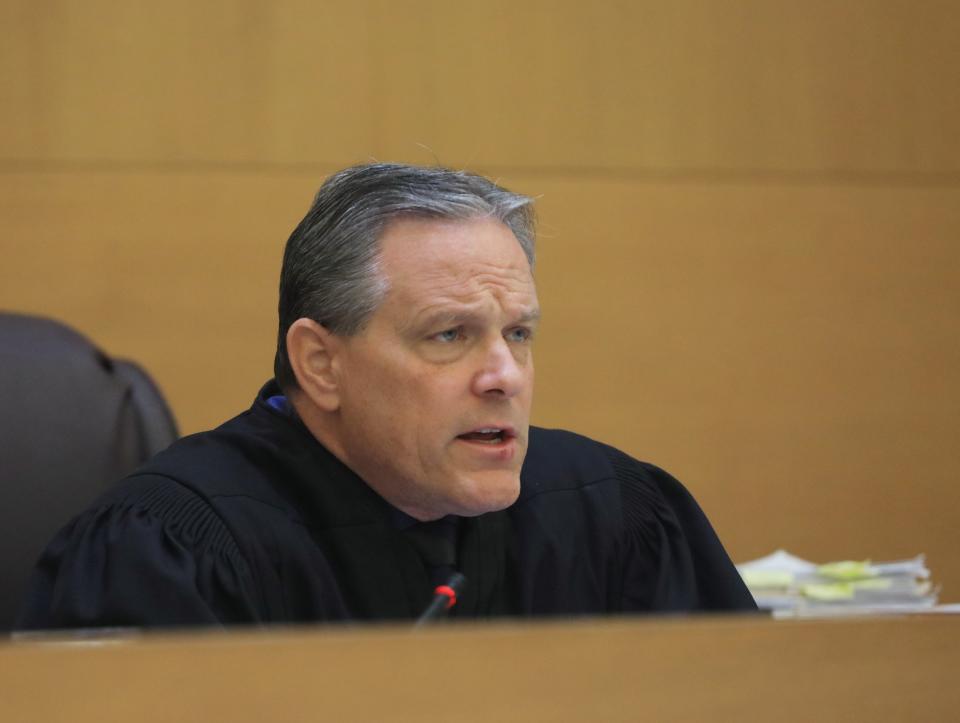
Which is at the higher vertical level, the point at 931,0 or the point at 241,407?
the point at 931,0

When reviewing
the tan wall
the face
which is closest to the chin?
the face

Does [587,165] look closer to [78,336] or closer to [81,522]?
[78,336]

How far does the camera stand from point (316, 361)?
1615 millimetres

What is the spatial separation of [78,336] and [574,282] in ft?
4.22

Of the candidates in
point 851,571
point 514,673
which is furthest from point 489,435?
point 514,673

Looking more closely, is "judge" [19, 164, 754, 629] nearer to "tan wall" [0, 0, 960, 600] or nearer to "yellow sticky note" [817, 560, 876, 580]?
"yellow sticky note" [817, 560, 876, 580]

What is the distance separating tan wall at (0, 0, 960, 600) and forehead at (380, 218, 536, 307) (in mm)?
1053

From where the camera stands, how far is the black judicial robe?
139 cm

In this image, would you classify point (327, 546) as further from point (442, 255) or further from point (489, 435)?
point (442, 255)

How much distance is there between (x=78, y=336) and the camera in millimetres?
1602

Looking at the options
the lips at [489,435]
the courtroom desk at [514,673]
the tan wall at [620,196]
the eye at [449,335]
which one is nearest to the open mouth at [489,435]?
the lips at [489,435]

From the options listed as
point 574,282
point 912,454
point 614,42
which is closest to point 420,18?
point 614,42

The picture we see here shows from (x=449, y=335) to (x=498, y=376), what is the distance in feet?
0.25

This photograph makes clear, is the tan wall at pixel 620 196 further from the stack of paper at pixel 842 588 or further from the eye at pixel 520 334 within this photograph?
the eye at pixel 520 334
